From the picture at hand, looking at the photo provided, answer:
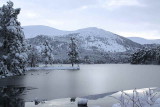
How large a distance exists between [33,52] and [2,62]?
193 feet

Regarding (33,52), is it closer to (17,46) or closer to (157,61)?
(17,46)

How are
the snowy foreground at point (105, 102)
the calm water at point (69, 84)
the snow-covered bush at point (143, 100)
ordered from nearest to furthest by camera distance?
the snow-covered bush at point (143, 100)
the snowy foreground at point (105, 102)
the calm water at point (69, 84)

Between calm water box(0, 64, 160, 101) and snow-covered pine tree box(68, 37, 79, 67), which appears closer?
calm water box(0, 64, 160, 101)

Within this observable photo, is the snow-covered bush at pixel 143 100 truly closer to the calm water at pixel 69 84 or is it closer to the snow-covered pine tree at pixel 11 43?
the calm water at pixel 69 84

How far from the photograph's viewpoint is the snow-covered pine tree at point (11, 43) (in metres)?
48.4

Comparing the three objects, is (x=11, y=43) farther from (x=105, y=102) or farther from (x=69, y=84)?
(x=105, y=102)

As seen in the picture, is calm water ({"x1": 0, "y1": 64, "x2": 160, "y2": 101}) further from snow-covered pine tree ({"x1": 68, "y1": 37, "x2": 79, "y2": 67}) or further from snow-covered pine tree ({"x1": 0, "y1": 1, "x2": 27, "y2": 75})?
snow-covered pine tree ({"x1": 68, "y1": 37, "x2": 79, "y2": 67})

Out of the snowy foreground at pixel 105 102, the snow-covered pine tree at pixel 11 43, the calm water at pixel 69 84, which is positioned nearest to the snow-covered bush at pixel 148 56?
the calm water at pixel 69 84

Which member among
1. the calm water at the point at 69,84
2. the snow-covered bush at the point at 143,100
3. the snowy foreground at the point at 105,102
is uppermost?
the snow-covered bush at the point at 143,100

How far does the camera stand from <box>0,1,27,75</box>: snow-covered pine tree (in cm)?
4844

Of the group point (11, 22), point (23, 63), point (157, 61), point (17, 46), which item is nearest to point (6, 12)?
point (11, 22)

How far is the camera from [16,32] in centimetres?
4950

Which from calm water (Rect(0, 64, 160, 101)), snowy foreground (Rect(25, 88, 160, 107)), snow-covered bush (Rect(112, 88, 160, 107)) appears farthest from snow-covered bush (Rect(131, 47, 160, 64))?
snow-covered bush (Rect(112, 88, 160, 107))

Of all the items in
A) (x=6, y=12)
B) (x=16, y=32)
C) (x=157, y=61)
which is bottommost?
(x=157, y=61)
